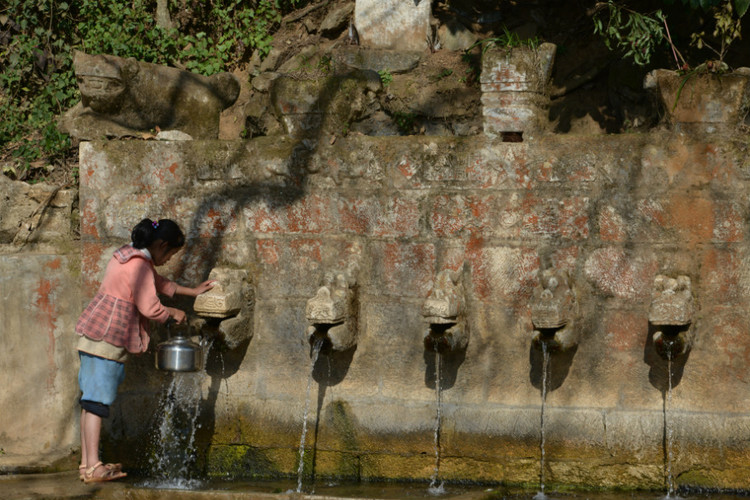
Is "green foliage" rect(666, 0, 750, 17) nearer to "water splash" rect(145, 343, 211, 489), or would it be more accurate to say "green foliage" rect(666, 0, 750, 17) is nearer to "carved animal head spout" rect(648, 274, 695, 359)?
"carved animal head spout" rect(648, 274, 695, 359)

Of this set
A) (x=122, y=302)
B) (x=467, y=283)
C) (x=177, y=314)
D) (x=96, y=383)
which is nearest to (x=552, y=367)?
(x=467, y=283)

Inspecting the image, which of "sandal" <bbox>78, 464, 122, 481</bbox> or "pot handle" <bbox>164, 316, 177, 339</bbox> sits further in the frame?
"pot handle" <bbox>164, 316, 177, 339</bbox>

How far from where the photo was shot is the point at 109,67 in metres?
6.24

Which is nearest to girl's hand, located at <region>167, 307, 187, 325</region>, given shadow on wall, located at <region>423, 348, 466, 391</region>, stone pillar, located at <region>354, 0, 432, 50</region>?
shadow on wall, located at <region>423, 348, 466, 391</region>

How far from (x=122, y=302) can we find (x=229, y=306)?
0.57 meters

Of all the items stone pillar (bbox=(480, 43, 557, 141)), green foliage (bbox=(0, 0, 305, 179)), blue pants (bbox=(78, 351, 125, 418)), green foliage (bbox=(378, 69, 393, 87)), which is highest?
green foliage (bbox=(0, 0, 305, 179))

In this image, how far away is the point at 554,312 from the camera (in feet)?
16.9

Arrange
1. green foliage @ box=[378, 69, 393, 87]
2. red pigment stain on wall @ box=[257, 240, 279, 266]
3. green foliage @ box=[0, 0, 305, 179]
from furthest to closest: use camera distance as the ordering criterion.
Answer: green foliage @ box=[0, 0, 305, 179]
green foliage @ box=[378, 69, 393, 87]
red pigment stain on wall @ box=[257, 240, 279, 266]

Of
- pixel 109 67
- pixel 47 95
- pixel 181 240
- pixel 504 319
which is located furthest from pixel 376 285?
pixel 47 95

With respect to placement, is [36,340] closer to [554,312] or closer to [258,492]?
[258,492]

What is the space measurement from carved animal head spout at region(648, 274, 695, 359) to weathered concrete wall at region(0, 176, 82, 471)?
10.9ft

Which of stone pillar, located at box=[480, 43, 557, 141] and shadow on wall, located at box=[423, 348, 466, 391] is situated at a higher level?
stone pillar, located at box=[480, 43, 557, 141]

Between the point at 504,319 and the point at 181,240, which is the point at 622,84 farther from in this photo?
the point at 181,240

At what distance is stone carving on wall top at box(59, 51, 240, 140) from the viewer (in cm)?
620
